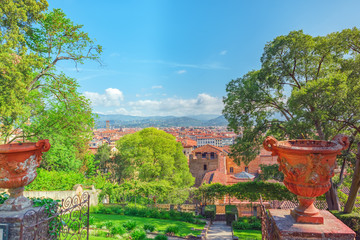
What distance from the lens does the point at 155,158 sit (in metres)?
24.4

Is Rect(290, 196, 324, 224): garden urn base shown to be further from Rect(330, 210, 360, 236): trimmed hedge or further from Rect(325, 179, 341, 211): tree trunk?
Rect(325, 179, 341, 211): tree trunk

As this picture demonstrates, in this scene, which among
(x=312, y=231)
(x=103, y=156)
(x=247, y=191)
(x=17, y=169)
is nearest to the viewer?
(x=312, y=231)

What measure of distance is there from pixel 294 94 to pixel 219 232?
6961 mm

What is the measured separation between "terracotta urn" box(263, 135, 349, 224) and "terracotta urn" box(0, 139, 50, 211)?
4.40 meters

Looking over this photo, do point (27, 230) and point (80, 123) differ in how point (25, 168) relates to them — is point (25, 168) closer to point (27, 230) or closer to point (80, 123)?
point (27, 230)

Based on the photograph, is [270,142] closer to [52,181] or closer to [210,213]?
[210,213]

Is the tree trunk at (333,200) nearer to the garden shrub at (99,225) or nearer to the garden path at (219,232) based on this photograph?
the garden path at (219,232)

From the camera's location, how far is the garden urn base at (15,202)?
13.3 feet

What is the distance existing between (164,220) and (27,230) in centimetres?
813

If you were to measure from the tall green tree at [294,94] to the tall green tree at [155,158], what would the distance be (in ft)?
39.7

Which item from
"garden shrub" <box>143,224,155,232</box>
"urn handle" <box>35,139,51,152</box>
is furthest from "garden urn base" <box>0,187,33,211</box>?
"garden shrub" <box>143,224,155,232</box>

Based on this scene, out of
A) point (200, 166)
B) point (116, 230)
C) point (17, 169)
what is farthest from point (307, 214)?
point (200, 166)

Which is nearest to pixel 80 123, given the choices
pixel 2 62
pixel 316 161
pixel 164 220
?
pixel 2 62

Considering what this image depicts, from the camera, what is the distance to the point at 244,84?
12.1 meters
